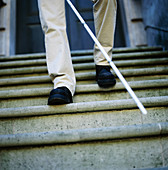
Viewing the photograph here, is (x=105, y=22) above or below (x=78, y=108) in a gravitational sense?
above

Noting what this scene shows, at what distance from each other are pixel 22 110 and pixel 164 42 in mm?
1897

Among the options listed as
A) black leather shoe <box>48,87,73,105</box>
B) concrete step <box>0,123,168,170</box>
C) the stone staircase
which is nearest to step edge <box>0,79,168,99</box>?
the stone staircase

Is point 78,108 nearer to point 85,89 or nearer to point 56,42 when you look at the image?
point 85,89

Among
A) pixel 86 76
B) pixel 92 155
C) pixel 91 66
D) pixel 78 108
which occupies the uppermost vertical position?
pixel 91 66

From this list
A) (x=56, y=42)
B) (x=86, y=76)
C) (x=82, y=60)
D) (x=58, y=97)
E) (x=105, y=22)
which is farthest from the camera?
(x=82, y=60)

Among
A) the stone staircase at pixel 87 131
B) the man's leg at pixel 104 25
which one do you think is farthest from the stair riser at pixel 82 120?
the man's leg at pixel 104 25

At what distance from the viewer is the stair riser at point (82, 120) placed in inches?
44.6

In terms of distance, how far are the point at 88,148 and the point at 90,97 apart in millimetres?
467

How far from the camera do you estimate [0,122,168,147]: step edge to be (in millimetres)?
966

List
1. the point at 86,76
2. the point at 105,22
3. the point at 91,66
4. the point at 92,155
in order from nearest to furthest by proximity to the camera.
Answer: the point at 92,155, the point at 105,22, the point at 86,76, the point at 91,66

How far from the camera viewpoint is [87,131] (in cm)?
98

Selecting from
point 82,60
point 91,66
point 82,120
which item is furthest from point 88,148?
point 82,60

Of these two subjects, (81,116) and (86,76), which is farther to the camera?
(86,76)

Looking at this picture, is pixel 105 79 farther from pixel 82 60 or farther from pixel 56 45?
pixel 82 60
